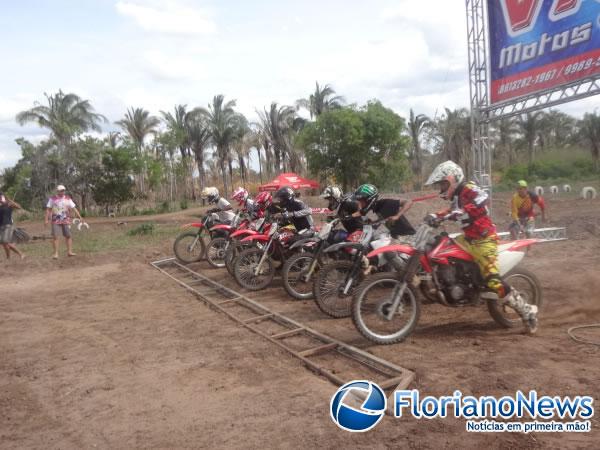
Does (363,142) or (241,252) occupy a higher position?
(363,142)

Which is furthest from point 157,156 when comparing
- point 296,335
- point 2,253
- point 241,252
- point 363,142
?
point 296,335

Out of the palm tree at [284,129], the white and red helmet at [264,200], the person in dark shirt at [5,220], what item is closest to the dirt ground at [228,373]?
the white and red helmet at [264,200]

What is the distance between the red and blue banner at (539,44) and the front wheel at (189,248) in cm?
792

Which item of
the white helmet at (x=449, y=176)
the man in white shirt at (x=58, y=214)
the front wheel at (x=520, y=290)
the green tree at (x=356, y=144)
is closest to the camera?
the white helmet at (x=449, y=176)

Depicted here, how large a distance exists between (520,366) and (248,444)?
7.93ft

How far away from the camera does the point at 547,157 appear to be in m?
35.4

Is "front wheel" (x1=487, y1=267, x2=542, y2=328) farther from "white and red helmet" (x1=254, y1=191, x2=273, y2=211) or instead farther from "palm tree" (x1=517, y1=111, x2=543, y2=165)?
"palm tree" (x1=517, y1=111, x2=543, y2=165)

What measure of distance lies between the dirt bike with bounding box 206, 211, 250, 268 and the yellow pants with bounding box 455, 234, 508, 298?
5.59m

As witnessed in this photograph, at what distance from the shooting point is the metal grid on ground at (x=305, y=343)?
439cm

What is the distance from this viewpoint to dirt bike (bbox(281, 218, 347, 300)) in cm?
728

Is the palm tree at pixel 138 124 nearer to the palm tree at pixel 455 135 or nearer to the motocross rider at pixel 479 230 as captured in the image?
the palm tree at pixel 455 135

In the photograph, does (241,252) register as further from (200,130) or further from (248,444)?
(200,130)

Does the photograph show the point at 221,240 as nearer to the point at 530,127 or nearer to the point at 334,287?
the point at 334,287
